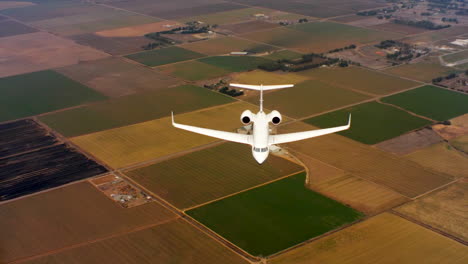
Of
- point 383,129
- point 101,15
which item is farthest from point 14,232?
point 101,15

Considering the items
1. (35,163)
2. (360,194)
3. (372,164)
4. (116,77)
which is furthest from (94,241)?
(116,77)

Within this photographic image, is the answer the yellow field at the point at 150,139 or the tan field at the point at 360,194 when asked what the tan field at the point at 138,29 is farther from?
the tan field at the point at 360,194

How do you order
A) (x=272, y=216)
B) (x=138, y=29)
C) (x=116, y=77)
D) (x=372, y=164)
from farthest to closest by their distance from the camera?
1. (x=138, y=29)
2. (x=116, y=77)
3. (x=372, y=164)
4. (x=272, y=216)

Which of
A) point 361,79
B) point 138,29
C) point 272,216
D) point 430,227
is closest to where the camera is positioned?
point 430,227

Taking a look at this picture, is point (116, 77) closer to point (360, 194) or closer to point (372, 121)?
point (372, 121)

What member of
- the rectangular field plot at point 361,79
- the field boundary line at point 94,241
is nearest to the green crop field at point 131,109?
the rectangular field plot at point 361,79

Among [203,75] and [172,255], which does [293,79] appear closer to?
→ [203,75]
